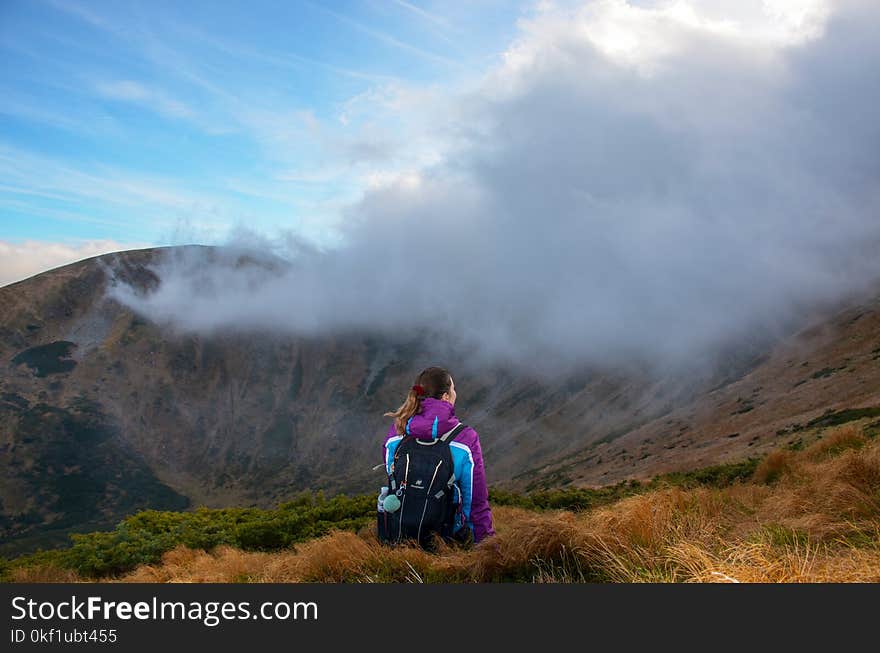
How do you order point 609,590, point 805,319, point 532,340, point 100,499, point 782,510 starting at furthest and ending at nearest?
point 532,340
point 100,499
point 805,319
point 782,510
point 609,590

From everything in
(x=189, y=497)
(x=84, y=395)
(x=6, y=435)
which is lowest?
(x=189, y=497)

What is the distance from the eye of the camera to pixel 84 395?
7731 inches

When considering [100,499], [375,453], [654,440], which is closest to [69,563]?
[654,440]

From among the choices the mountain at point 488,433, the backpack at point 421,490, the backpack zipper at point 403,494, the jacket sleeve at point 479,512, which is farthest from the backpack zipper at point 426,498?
the mountain at point 488,433

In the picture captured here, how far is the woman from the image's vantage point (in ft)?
19.4

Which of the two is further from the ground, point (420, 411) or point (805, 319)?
point (805, 319)

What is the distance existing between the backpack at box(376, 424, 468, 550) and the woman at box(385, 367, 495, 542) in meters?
0.10

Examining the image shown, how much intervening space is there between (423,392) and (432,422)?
407 millimetres

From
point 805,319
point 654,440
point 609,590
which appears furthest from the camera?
point 805,319

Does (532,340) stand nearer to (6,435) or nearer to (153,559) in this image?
(6,435)

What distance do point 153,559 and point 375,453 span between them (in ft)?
574

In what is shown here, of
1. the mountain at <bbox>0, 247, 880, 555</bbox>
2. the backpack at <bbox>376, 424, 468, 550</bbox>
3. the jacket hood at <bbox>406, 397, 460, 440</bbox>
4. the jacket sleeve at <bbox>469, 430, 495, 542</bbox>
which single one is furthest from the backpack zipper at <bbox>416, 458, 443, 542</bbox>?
the mountain at <bbox>0, 247, 880, 555</bbox>

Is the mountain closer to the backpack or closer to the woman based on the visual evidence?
the woman

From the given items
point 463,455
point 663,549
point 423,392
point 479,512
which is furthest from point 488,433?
point 663,549
